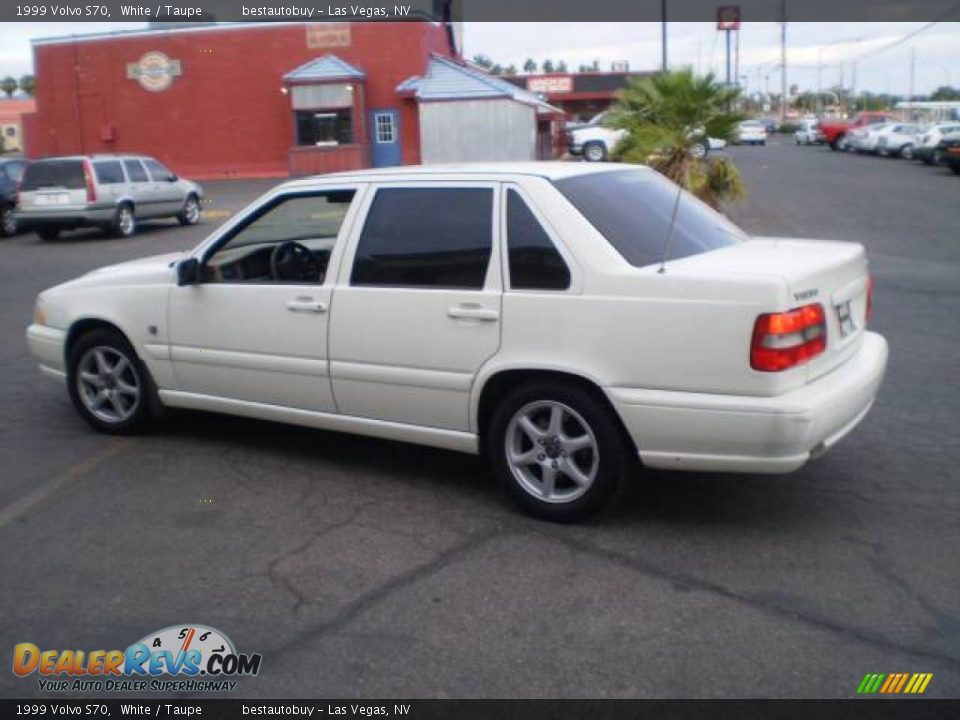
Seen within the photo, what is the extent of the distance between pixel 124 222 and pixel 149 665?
17.8 meters

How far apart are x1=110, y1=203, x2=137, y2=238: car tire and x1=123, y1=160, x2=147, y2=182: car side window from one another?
665 mm

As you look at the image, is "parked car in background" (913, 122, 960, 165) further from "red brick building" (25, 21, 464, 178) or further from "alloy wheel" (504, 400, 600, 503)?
"alloy wheel" (504, 400, 600, 503)

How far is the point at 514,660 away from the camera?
3.82 meters

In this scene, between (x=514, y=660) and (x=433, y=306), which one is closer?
(x=514, y=660)

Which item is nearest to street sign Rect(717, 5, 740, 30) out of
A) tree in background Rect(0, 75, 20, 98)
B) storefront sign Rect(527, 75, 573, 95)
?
storefront sign Rect(527, 75, 573, 95)

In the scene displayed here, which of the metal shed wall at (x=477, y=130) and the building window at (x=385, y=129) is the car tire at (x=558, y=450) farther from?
the building window at (x=385, y=129)

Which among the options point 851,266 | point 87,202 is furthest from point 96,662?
point 87,202

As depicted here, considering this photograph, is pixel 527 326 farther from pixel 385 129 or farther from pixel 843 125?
pixel 843 125

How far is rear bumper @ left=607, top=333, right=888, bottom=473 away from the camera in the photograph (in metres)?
4.52

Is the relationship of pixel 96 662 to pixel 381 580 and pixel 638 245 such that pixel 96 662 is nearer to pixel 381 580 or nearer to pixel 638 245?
pixel 381 580

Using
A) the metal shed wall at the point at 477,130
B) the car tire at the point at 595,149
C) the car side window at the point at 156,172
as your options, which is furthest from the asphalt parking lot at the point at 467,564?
the car tire at the point at 595,149

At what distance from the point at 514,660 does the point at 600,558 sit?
1.02m

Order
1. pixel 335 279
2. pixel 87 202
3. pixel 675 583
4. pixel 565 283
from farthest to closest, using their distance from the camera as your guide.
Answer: pixel 87 202 → pixel 335 279 → pixel 565 283 → pixel 675 583

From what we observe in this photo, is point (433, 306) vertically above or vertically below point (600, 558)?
above
